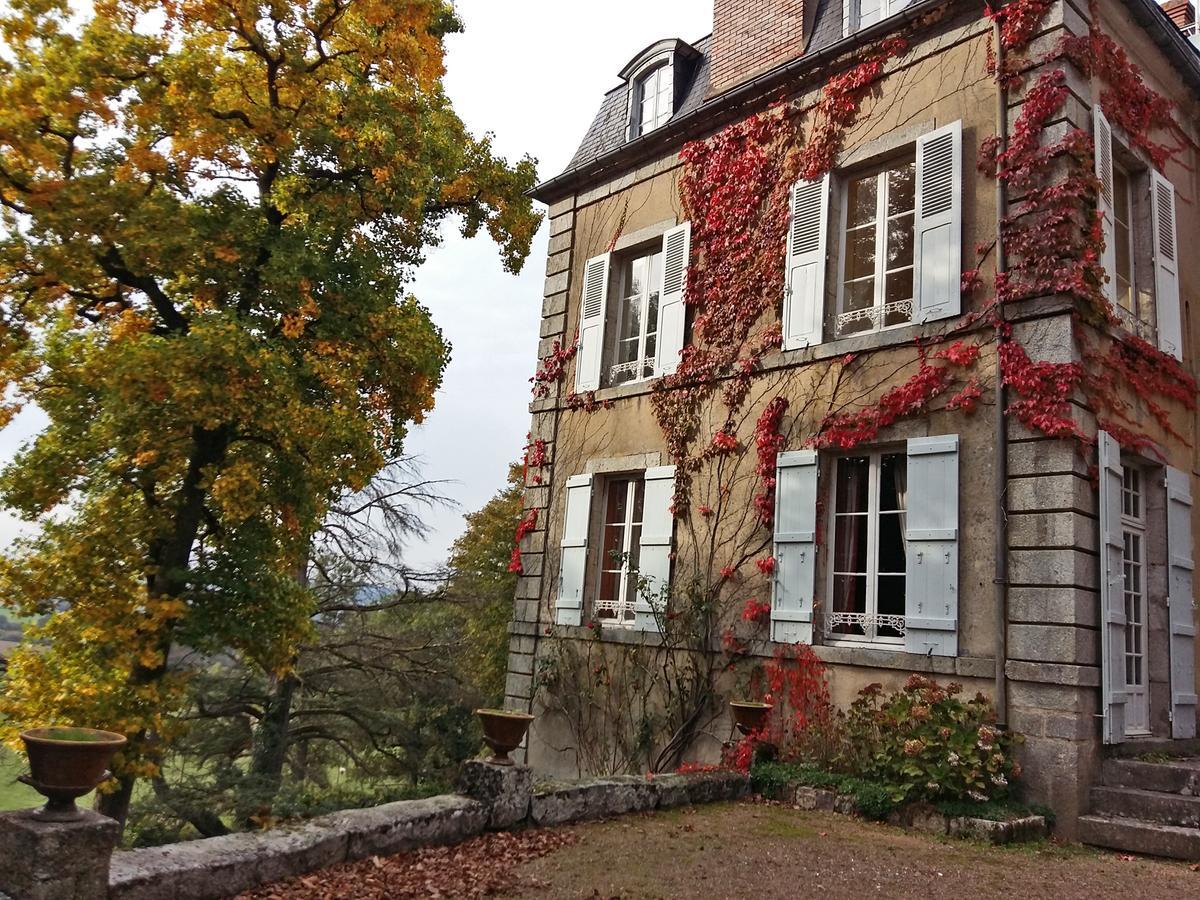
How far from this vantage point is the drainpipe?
641 centimetres

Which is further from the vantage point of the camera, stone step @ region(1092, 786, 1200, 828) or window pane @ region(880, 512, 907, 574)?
window pane @ region(880, 512, 907, 574)

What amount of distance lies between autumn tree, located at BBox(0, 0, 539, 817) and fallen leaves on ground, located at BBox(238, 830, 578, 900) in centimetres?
360

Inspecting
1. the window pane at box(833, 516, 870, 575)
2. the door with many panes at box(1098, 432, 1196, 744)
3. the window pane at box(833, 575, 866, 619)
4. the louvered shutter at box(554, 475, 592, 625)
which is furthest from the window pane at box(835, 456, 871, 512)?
the louvered shutter at box(554, 475, 592, 625)

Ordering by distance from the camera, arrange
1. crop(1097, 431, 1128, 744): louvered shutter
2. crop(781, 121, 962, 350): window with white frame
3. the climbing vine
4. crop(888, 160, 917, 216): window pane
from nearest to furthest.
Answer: crop(1097, 431, 1128, 744): louvered shutter
the climbing vine
crop(781, 121, 962, 350): window with white frame
crop(888, 160, 917, 216): window pane

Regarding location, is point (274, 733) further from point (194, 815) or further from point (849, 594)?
point (849, 594)

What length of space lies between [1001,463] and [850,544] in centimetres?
148

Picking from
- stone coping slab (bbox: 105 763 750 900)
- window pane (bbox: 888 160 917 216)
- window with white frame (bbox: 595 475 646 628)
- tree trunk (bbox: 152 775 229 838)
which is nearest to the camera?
stone coping slab (bbox: 105 763 750 900)

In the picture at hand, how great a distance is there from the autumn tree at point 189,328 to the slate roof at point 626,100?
3081 mm

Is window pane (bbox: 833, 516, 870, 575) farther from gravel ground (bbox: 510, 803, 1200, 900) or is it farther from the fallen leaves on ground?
the fallen leaves on ground

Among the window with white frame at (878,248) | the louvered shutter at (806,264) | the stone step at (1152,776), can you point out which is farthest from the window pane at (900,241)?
the stone step at (1152,776)

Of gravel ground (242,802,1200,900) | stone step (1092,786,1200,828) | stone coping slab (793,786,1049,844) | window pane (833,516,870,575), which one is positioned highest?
window pane (833,516,870,575)

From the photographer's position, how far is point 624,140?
1096cm

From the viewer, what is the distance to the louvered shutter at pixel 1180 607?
7.18m

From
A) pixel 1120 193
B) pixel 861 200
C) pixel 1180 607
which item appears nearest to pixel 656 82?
pixel 861 200
